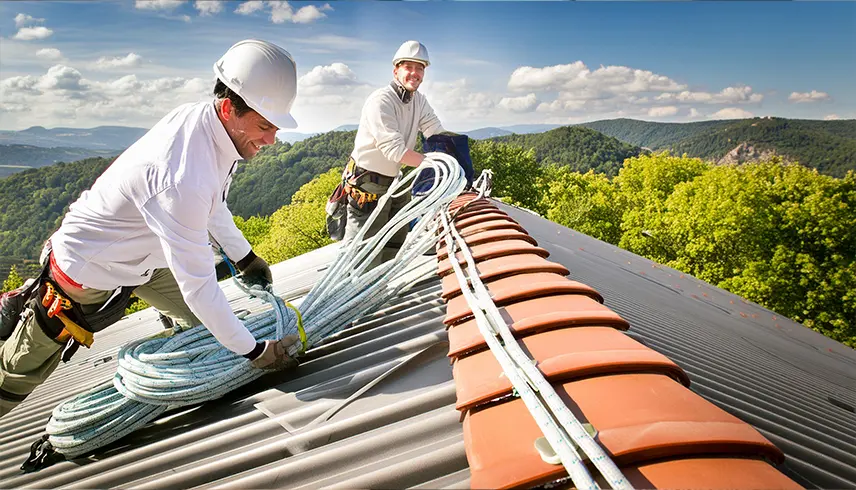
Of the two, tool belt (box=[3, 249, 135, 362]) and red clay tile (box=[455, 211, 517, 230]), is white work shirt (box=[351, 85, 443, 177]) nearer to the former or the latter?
red clay tile (box=[455, 211, 517, 230])

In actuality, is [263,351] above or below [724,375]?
above

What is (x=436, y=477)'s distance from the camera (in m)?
1.59

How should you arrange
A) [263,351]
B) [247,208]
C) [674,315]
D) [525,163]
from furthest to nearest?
[247,208]
[525,163]
[674,315]
[263,351]

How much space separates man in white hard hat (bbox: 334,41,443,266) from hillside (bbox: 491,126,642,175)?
4586 inches

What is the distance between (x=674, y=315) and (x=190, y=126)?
4.16 metres

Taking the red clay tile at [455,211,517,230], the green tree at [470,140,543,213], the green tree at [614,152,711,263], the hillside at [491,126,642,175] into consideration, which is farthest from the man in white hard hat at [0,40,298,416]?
the hillside at [491,126,642,175]

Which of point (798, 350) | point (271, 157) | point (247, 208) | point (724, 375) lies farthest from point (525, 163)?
point (271, 157)

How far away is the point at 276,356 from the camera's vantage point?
263 centimetres

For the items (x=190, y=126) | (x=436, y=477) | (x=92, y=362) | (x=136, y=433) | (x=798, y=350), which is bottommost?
(x=92, y=362)

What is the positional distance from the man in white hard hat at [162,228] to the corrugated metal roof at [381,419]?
39 centimetres

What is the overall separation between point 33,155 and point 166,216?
482 ft

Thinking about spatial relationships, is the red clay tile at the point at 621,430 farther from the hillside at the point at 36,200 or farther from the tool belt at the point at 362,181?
the hillside at the point at 36,200

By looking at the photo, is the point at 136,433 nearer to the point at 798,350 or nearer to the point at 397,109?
the point at 397,109

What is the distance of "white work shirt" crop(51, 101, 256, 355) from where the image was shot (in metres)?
2.25
